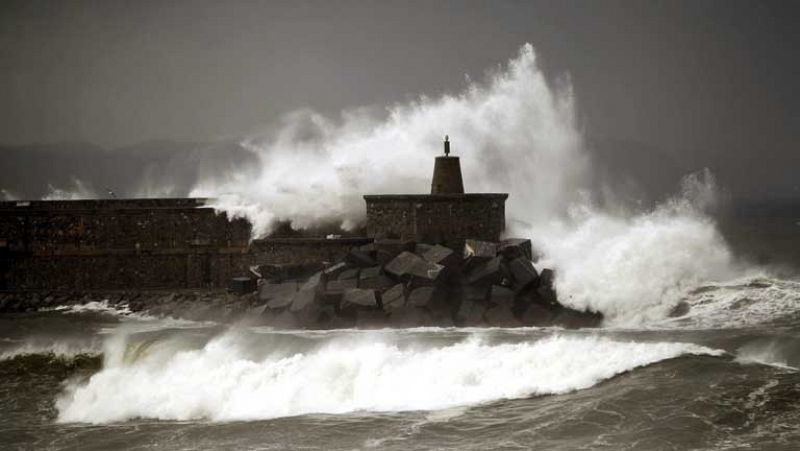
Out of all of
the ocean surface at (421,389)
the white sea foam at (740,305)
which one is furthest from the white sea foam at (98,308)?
the white sea foam at (740,305)

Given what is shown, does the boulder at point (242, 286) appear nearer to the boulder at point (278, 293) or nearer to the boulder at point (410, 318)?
the boulder at point (278, 293)

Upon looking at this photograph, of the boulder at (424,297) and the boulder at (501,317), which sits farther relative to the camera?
the boulder at (424,297)

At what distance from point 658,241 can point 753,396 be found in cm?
853

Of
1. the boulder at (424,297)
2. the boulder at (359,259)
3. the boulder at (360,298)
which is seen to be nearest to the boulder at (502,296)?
the boulder at (424,297)

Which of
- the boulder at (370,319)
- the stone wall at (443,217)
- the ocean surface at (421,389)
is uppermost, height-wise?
the stone wall at (443,217)

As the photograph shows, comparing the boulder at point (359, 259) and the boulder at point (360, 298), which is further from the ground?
the boulder at point (359, 259)

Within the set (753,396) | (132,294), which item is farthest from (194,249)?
(753,396)

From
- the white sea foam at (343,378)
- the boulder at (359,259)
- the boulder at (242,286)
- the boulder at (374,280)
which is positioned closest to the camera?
the white sea foam at (343,378)

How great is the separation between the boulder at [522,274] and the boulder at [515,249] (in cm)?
52

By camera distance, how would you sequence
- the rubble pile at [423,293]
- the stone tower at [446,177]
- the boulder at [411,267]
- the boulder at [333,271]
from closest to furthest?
1. the rubble pile at [423,293]
2. the boulder at [411,267]
3. the boulder at [333,271]
4. the stone tower at [446,177]

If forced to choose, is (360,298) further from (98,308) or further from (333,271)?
(98,308)

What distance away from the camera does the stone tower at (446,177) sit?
19922 millimetres

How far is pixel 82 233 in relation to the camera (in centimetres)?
2164

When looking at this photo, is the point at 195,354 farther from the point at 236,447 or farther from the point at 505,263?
the point at 505,263
